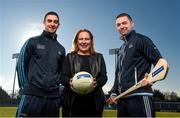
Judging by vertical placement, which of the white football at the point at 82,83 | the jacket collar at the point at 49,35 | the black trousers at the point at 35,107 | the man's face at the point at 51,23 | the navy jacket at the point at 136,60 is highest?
the man's face at the point at 51,23

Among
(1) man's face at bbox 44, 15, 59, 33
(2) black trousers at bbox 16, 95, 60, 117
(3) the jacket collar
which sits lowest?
(2) black trousers at bbox 16, 95, 60, 117

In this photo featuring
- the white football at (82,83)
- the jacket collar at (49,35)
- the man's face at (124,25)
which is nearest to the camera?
the white football at (82,83)

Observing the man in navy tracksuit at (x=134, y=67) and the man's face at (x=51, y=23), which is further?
the man's face at (x=51, y=23)

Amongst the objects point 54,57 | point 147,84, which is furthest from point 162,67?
point 54,57

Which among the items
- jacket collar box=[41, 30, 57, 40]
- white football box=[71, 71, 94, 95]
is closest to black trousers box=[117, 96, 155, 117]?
white football box=[71, 71, 94, 95]

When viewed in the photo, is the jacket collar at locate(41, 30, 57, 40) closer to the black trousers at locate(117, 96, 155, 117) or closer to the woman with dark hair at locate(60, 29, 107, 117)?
the woman with dark hair at locate(60, 29, 107, 117)

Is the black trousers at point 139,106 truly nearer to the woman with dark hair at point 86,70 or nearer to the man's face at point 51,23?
the woman with dark hair at point 86,70

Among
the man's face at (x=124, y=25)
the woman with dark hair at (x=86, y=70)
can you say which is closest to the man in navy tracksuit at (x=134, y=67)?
the man's face at (x=124, y=25)

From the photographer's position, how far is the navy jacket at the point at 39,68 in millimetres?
5403

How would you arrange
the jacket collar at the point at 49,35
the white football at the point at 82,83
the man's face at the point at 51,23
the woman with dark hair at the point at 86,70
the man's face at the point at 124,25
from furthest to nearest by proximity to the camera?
the jacket collar at the point at 49,35 → the man's face at the point at 51,23 → the man's face at the point at 124,25 → the woman with dark hair at the point at 86,70 → the white football at the point at 82,83

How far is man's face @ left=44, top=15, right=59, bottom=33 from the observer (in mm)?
5551

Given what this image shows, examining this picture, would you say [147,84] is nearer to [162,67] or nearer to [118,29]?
[162,67]

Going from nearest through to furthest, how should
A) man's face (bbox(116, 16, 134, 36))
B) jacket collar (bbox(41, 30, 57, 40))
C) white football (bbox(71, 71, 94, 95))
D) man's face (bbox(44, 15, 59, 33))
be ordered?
white football (bbox(71, 71, 94, 95)), man's face (bbox(116, 16, 134, 36)), man's face (bbox(44, 15, 59, 33)), jacket collar (bbox(41, 30, 57, 40))

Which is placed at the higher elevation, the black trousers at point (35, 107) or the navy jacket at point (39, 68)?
the navy jacket at point (39, 68)
